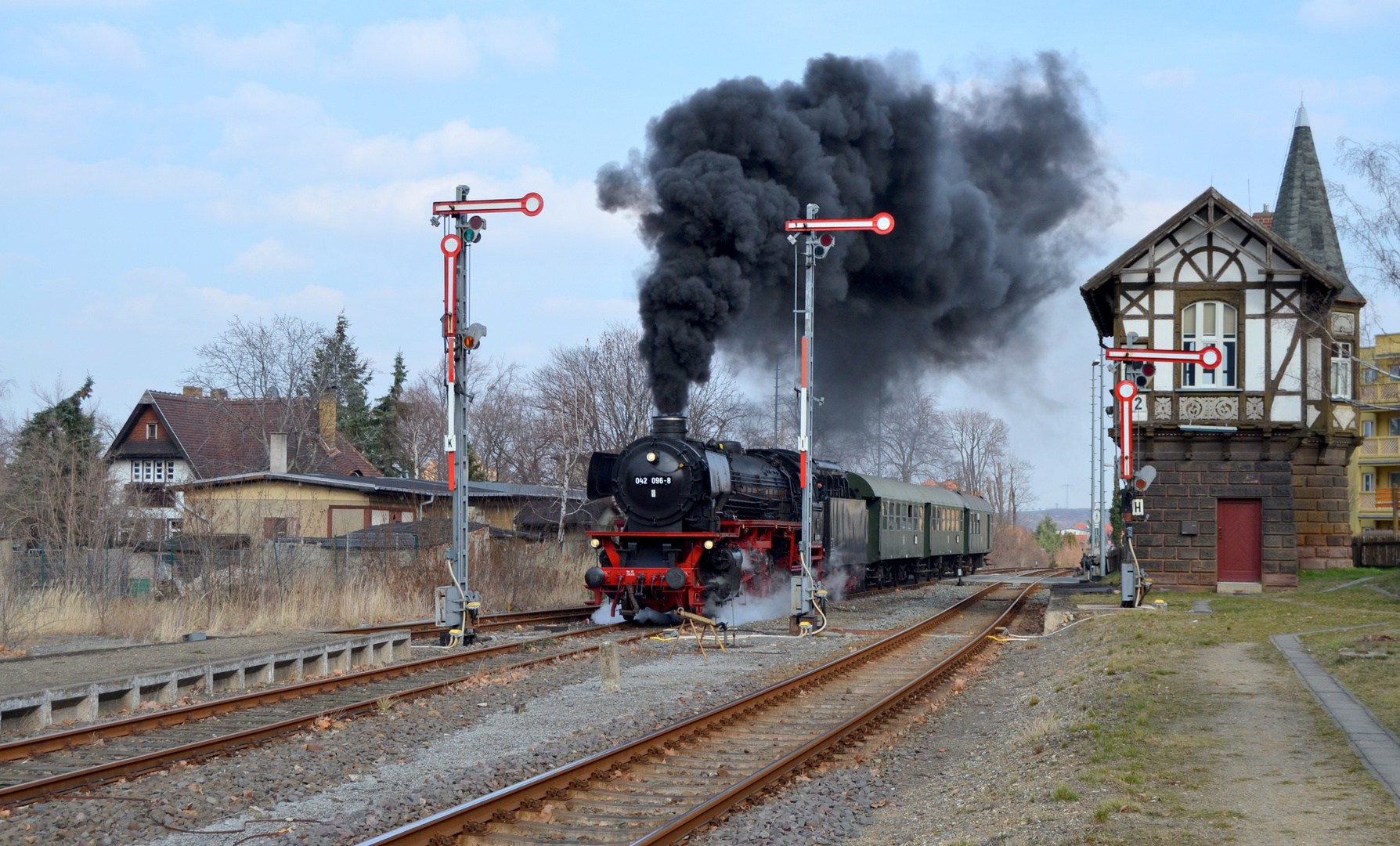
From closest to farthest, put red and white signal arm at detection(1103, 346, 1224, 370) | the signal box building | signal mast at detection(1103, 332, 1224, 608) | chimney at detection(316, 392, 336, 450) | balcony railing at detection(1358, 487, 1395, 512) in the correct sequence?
1. signal mast at detection(1103, 332, 1224, 608)
2. red and white signal arm at detection(1103, 346, 1224, 370)
3. the signal box building
4. chimney at detection(316, 392, 336, 450)
5. balcony railing at detection(1358, 487, 1395, 512)

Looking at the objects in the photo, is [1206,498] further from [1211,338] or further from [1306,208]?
[1306,208]

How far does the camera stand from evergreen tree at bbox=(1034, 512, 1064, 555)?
271 feet

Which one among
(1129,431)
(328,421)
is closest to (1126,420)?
(1129,431)

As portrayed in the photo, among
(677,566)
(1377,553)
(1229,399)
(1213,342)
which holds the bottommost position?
(1377,553)

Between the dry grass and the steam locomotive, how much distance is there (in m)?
4.03

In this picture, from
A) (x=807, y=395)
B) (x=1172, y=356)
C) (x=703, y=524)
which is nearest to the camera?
(x=807, y=395)

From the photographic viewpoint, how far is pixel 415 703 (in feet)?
36.0

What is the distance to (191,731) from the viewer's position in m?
9.55

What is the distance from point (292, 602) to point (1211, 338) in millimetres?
19623

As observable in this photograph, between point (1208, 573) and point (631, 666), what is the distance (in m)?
15.9

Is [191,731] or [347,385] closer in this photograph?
[191,731]

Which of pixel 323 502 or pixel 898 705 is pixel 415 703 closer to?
pixel 898 705

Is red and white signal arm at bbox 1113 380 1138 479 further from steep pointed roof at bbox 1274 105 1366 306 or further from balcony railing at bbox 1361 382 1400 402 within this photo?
balcony railing at bbox 1361 382 1400 402

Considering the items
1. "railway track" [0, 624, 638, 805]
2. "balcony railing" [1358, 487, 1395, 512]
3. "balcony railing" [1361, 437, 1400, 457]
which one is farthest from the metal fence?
"railway track" [0, 624, 638, 805]
